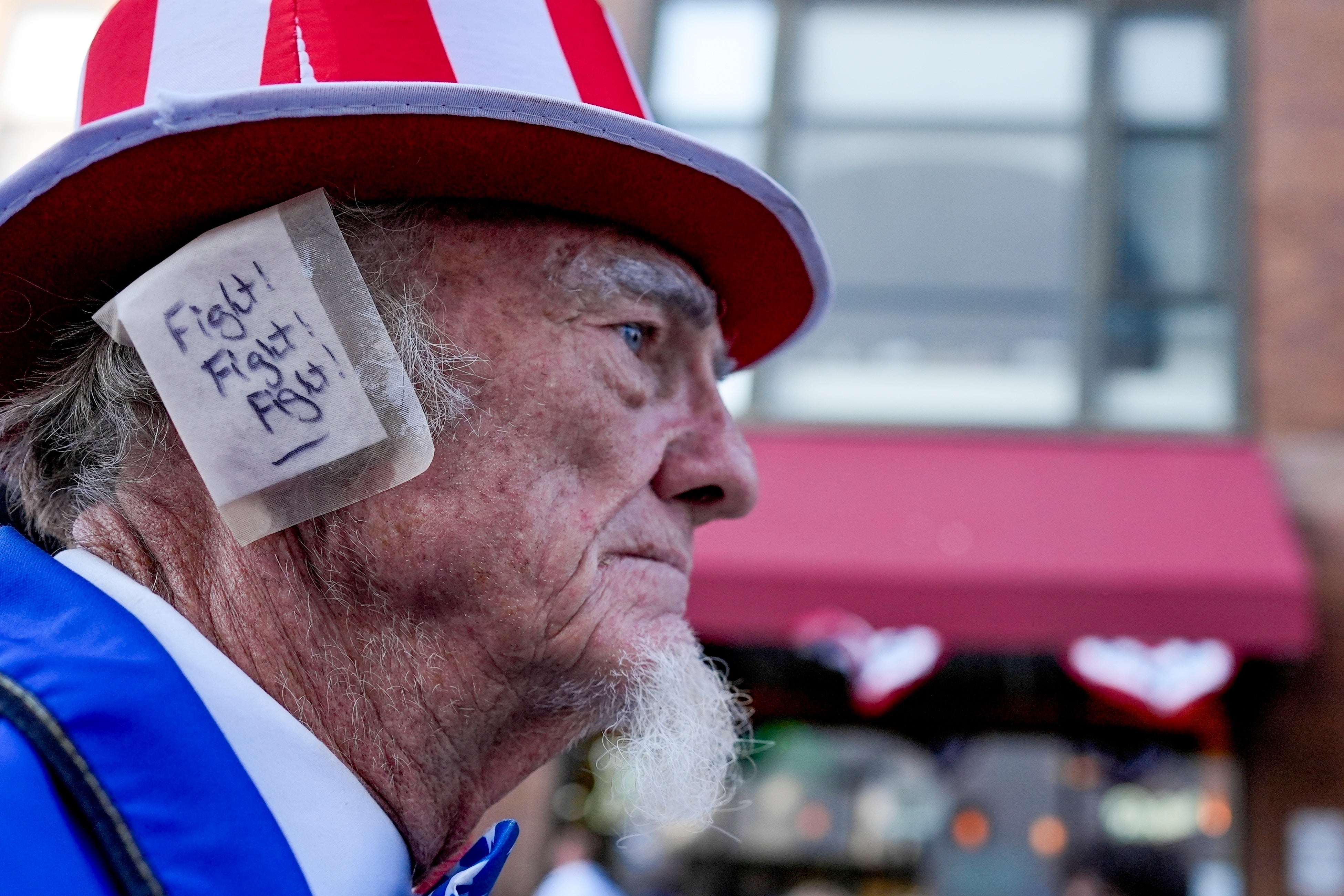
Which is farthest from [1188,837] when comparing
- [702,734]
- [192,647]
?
[192,647]

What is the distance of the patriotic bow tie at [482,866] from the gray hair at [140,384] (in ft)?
1.35

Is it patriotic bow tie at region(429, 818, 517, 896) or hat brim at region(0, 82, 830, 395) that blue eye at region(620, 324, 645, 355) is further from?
patriotic bow tie at region(429, 818, 517, 896)

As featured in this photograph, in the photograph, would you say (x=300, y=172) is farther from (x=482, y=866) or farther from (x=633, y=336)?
(x=482, y=866)

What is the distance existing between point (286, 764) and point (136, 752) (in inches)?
7.2

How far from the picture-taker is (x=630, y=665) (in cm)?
125

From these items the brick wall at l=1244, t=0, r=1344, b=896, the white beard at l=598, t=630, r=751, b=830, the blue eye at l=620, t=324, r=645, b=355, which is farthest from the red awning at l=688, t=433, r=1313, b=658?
the blue eye at l=620, t=324, r=645, b=355

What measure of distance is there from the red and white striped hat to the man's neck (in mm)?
282

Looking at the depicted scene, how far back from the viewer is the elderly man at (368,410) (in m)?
1.11

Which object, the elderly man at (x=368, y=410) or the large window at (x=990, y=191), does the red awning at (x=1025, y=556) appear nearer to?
the large window at (x=990, y=191)

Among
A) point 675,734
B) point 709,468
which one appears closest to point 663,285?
point 709,468

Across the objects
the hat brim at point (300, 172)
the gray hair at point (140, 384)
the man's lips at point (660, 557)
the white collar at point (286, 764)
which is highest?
the hat brim at point (300, 172)


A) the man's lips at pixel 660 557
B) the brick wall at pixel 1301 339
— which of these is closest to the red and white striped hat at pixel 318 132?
the man's lips at pixel 660 557

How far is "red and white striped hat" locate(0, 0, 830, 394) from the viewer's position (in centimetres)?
111

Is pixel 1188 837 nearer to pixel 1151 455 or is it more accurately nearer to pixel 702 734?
pixel 1151 455
